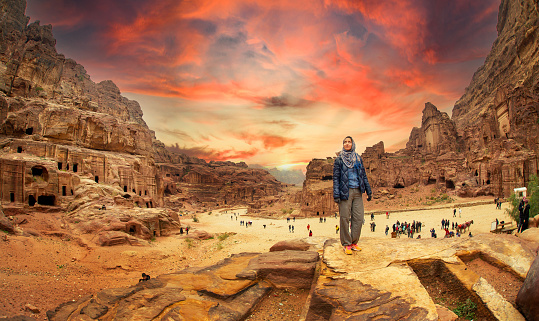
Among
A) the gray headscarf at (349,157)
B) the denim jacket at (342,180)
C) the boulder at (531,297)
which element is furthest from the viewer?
the gray headscarf at (349,157)

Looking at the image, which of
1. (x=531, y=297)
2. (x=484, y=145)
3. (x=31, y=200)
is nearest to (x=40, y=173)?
(x=31, y=200)

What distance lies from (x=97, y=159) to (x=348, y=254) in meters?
33.7

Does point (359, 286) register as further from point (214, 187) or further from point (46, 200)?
point (214, 187)

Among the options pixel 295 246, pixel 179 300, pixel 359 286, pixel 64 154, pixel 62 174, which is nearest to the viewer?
pixel 359 286

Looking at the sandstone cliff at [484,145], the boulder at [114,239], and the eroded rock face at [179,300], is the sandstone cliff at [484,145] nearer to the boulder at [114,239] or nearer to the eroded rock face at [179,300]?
the boulder at [114,239]

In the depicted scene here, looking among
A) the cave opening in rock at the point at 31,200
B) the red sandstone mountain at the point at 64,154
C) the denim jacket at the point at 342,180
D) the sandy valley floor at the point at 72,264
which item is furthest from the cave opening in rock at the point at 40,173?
the denim jacket at the point at 342,180

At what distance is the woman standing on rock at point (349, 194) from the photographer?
5875 millimetres

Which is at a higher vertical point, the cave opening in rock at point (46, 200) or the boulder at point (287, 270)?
the cave opening in rock at point (46, 200)

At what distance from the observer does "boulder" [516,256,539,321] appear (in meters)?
3.19

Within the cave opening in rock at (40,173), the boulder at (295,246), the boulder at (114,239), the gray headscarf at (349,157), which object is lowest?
the boulder at (114,239)

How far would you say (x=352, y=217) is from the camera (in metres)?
6.05

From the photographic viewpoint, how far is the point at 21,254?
11133 millimetres

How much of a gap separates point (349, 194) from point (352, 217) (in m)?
0.55

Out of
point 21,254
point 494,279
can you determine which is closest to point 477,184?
point 494,279
